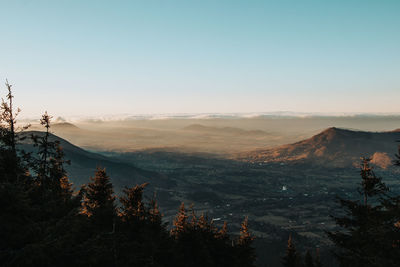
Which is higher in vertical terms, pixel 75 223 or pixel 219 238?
pixel 75 223

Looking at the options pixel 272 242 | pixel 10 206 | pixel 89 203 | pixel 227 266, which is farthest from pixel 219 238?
pixel 272 242

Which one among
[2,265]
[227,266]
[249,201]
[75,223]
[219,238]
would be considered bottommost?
[249,201]

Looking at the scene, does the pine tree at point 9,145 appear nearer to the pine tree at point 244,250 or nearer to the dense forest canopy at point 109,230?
the dense forest canopy at point 109,230

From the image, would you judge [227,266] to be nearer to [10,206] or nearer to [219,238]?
[219,238]

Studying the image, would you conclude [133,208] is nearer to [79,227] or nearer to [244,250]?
[79,227]

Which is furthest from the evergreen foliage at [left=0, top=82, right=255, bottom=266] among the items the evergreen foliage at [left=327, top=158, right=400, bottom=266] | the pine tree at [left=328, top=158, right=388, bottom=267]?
the pine tree at [left=328, top=158, right=388, bottom=267]

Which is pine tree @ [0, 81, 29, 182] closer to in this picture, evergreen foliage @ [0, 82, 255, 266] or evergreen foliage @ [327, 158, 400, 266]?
Answer: evergreen foliage @ [0, 82, 255, 266]

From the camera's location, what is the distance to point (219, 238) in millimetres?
31078

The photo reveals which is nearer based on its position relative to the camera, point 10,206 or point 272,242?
point 10,206

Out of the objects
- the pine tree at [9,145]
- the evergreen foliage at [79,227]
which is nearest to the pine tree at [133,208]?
the evergreen foliage at [79,227]

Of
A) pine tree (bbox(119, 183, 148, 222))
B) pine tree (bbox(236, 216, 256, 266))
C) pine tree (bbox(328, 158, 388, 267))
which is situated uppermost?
pine tree (bbox(328, 158, 388, 267))

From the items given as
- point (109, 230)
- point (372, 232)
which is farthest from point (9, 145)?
point (372, 232)

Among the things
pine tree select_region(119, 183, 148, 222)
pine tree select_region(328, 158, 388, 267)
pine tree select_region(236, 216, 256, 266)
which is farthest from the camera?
pine tree select_region(236, 216, 256, 266)

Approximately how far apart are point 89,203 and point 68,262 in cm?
1683
